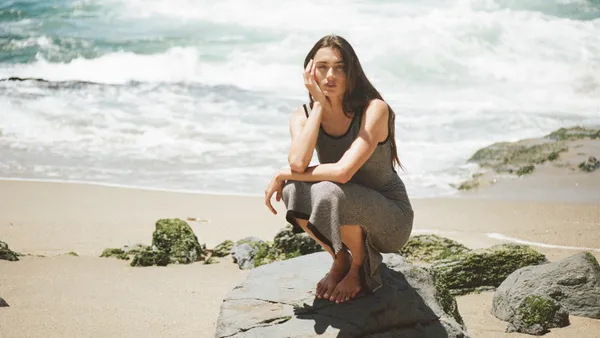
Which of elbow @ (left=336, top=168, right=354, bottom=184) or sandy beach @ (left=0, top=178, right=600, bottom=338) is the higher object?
elbow @ (left=336, top=168, right=354, bottom=184)

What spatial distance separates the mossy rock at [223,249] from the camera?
704 cm

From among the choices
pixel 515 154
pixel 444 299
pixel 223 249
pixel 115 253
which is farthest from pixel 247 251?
pixel 515 154

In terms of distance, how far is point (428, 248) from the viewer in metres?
6.61

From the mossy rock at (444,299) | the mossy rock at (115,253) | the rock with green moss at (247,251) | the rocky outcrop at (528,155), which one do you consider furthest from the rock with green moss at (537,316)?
the rocky outcrop at (528,155)

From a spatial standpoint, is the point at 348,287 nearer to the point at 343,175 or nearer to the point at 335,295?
the point at 335,295

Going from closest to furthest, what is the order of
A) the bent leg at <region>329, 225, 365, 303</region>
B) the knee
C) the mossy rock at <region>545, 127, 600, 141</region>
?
the knee → the bent leg at <region>329, 225, 365, 303</region> → the mossy rock at <region>545, 127, 600, 141</region>

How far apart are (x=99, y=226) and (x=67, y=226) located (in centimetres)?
33

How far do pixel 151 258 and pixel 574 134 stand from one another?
931cm

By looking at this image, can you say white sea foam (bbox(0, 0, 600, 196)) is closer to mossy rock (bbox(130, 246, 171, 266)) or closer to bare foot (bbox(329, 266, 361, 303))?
mossy rock (bbox(130, 246, 171, 266))

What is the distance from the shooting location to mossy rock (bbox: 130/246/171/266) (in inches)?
259

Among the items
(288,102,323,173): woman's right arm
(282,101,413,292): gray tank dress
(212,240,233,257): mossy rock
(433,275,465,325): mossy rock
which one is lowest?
(212,240,233,257): mossy rock

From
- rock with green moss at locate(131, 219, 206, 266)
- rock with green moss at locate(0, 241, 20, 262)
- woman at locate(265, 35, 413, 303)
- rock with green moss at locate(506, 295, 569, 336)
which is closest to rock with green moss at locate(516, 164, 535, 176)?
rock with green moss at locate(131, 219, 206, 266)

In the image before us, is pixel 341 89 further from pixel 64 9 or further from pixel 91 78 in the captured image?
pixel 64 9

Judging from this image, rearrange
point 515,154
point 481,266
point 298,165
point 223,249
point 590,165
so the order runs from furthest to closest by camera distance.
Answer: point 515,154, point 590,165, point 223,249, point 481,266, point 298,165
